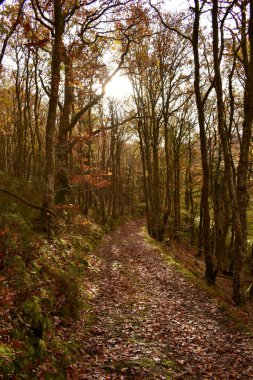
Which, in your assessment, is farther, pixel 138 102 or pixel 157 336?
pixel 138 102

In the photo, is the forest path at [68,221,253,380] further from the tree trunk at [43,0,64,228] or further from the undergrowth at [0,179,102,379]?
the tree trunk at [43,0,64,228]

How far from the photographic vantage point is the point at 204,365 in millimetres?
6066

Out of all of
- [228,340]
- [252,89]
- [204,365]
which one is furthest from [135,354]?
[252,89]

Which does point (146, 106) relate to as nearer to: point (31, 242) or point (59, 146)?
point (59, 146)

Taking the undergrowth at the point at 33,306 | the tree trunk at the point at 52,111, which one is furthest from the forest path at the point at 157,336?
the tree trunk at the point at 52,111

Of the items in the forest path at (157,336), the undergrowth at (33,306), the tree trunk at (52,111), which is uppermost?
the tree trunk at (52,111)

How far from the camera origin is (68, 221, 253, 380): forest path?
5738 millimetres

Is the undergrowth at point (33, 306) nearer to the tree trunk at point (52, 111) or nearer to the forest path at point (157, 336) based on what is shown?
the forest path at point (157, 336)

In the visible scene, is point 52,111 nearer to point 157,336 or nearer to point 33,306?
point 33,306

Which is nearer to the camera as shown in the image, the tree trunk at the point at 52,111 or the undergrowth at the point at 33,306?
the undergrowth at the point at 33,306

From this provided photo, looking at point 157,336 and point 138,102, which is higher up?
point 138,102

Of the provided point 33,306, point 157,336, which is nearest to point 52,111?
point 33,306

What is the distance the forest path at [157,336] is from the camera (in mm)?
5738

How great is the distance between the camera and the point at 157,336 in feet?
23.6
